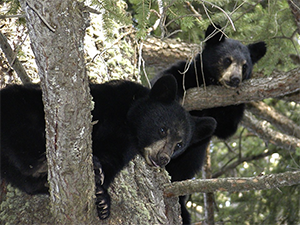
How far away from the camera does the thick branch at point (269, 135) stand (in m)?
6.58

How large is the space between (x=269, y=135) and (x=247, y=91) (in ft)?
6.26

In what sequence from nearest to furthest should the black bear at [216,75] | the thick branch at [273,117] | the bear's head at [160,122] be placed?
the bear's head at [160,122] < the black bear at [216,75] < the thick branch at [273,117]

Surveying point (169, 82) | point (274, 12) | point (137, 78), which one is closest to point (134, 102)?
point (169, 82)

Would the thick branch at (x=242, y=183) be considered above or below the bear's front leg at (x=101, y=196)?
below

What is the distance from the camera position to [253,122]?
6938 millimetres

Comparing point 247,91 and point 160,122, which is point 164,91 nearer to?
point 160,122

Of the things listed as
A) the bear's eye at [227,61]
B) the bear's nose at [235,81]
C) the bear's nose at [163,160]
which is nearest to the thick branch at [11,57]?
the bear's nose at [163,160]

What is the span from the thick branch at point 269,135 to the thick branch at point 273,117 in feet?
0.55

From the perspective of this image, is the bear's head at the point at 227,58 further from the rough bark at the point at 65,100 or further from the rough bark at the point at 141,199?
the rough bark at the point at 65,100

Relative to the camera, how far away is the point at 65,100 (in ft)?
7.55

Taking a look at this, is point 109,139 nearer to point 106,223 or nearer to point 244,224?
point 106,223

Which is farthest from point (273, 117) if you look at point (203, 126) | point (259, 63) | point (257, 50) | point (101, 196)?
point (101, 196)

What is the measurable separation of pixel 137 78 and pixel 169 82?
138 cm

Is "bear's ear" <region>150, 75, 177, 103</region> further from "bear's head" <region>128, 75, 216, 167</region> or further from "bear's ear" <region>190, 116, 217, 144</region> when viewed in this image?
"bear's ear" <region>190, 116, 217, 144</region>
